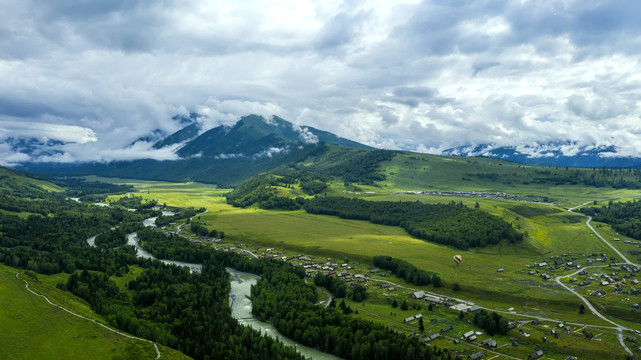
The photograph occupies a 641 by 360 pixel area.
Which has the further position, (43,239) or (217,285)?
(43,239)

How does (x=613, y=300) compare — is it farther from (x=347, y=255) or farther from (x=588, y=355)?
(x=347, y=255)

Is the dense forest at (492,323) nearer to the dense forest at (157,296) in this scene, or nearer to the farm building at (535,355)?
the farm building at (535,355)

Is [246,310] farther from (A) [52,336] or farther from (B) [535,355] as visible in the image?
(B) [535,355]

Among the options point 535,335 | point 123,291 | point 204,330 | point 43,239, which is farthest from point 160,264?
point 535,335

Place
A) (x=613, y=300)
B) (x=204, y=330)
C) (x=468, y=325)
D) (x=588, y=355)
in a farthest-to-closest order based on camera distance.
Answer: (x=613, y=300) < (x=468, y=325) < (x=204, y=330) < (x=588, y=355)

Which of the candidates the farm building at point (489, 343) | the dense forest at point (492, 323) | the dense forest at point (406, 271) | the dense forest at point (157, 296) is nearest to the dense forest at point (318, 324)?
the dense forest at point (157, 296)
